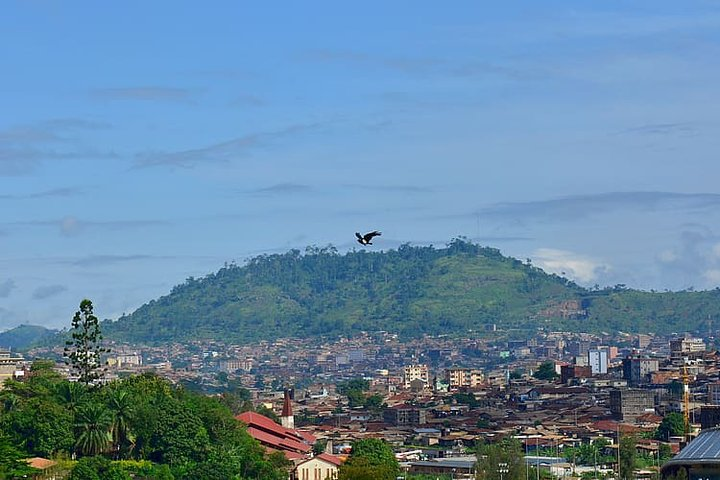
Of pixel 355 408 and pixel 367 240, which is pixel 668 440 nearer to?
pixel 355 408

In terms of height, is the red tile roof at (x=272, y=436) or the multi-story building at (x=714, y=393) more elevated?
the multi-story building at (x=714, y=393)

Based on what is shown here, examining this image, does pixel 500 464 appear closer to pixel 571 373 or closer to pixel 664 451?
pixel 664 451

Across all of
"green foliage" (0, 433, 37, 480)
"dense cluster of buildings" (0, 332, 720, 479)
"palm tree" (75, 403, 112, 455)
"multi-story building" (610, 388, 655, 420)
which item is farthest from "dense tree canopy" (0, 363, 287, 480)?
"multi-story building" (610, 388, 655, 420)

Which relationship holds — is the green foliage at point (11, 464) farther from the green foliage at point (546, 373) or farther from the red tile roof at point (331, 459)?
the green foliage at point (546, 373)

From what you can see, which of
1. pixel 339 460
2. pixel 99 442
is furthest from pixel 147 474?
pixel 339 460

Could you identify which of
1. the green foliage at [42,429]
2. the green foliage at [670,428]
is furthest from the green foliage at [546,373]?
the green foliage at [42,429]

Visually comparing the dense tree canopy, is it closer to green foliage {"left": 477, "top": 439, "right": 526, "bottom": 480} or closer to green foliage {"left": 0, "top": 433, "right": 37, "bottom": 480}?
green foliage {"left": 0, "top": 433, "right": 37, "bottom": 480}
